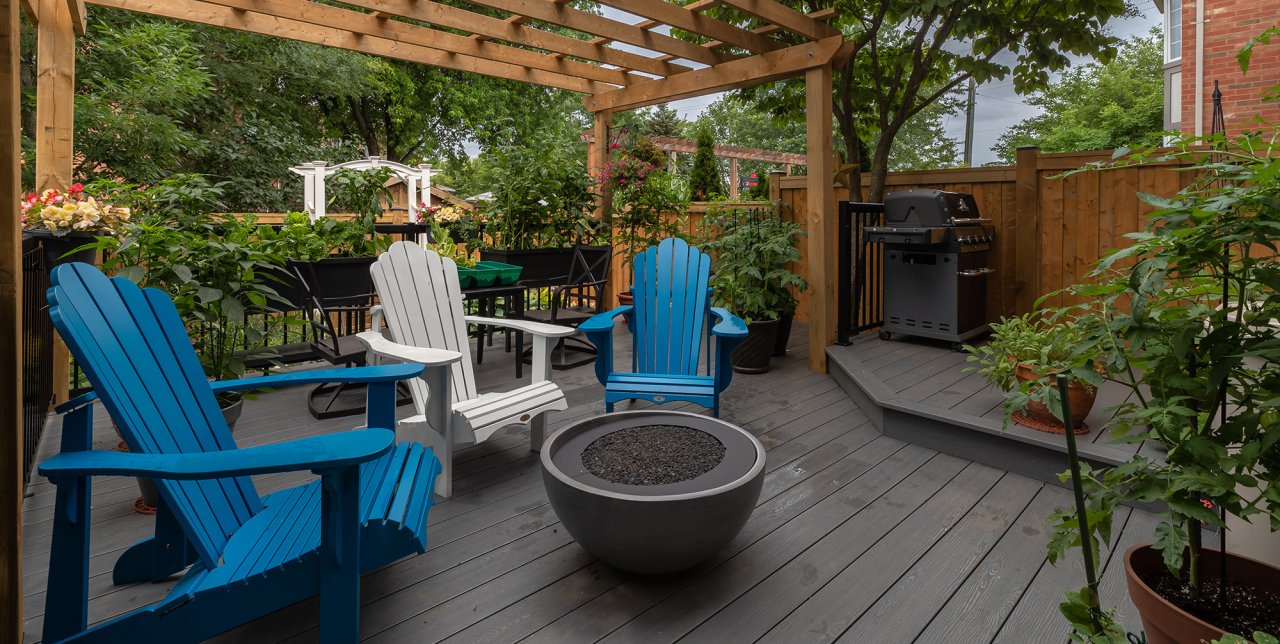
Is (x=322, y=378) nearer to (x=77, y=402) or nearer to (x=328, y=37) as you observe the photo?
(x=77, y=402)

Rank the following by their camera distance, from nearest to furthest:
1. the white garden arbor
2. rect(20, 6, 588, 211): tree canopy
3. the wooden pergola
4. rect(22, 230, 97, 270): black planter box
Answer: rect(22, 230, 97, 270): black planter box
the wooden pergola
the white garden arbor
rect(20, 6, 588, 211): tree canopy

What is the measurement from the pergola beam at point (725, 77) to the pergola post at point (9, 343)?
3.82 metres

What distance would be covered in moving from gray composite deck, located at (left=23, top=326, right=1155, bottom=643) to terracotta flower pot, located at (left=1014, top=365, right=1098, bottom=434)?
231mm

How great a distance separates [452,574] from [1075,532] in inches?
60.0

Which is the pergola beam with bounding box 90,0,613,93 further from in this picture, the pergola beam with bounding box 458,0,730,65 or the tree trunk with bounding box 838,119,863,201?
the tree trunk with bounding box 838,119,863,201

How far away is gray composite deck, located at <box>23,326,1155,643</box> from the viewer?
1.58m

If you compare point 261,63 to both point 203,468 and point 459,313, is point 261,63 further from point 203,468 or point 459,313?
point 203,468

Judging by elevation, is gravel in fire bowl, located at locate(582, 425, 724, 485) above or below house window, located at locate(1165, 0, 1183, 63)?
below

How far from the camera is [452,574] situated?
5.97 ft

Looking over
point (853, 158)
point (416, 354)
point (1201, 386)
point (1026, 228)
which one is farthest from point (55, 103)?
point (1026, 228)

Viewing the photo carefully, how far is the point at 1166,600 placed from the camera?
1.04m

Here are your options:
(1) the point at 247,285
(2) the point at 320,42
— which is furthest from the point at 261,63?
(1) the point at 247,285

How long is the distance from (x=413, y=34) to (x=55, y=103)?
2.00m

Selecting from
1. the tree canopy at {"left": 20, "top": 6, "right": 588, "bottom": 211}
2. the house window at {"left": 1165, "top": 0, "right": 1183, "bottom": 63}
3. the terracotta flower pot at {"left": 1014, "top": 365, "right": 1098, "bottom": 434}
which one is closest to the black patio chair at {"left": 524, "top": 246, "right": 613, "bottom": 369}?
the terracotta flower pot at {"left": 1014, "top": 365, "right": 1098, "bottom": 434}
